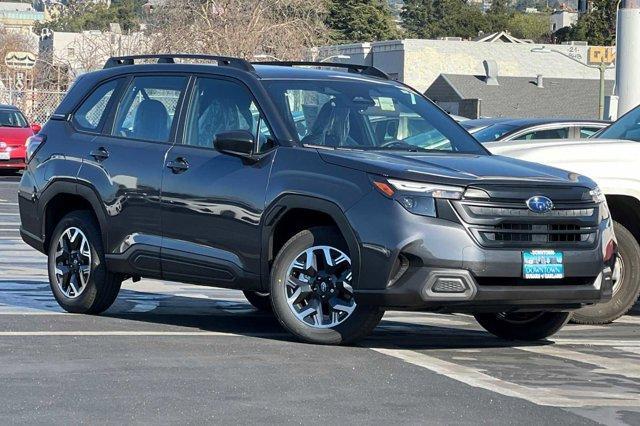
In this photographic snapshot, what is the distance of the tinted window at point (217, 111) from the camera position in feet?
34.0

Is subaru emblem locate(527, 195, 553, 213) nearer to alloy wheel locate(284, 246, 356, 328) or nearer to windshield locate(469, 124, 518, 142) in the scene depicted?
alloy wheel locate(284, 246, 356, 328)

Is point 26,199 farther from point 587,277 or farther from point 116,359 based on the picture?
point 587,277

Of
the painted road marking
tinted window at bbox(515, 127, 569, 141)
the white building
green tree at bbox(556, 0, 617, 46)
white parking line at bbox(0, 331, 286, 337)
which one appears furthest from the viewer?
the white building

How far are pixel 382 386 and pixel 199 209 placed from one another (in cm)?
262

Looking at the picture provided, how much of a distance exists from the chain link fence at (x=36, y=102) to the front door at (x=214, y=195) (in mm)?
41382

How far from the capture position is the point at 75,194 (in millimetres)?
11305

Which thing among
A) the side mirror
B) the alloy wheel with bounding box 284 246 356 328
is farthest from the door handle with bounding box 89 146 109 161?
the alloy wheel with bounding box 284 246 356 328

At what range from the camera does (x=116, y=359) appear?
8820 mm

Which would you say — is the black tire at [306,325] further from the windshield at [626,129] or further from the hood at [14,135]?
the hood at [14,135]

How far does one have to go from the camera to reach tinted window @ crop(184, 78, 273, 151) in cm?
1037

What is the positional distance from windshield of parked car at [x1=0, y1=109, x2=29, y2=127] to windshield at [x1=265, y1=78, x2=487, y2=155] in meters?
26.6

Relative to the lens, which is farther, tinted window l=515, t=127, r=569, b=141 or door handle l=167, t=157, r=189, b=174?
tinted window l=515, t=127, r=569, b=141

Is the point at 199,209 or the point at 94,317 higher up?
the point at 199,209

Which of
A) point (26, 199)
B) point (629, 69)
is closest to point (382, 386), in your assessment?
point (26, 199)
